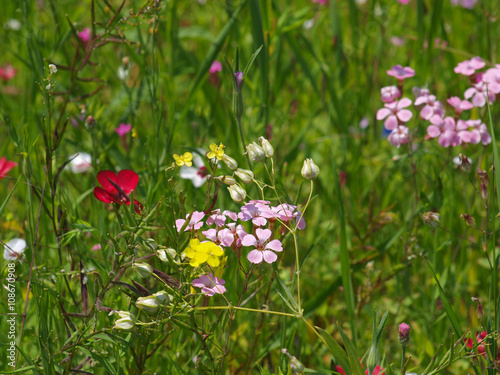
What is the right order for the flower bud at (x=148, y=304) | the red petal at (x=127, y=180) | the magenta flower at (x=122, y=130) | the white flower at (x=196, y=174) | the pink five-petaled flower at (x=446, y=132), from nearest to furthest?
the flower bud at (x=148, y=304) < the red petal at (x=127, y=180) < the pink five-petaled flower at (x=446, y=132) < the magenta flower at (x=122, y=130) < the white flower at (x=196, y=174)

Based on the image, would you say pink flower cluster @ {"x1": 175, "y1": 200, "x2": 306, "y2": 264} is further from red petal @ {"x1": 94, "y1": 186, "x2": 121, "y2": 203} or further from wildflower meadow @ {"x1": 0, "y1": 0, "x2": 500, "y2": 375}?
red petal @ {"x1": 94, "y1": 186, "x2": 121, "y2": 203}

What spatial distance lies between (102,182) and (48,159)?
0.47 feet

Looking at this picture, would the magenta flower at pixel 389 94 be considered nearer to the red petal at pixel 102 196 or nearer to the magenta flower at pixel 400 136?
the magenta flower at pixel 400 136

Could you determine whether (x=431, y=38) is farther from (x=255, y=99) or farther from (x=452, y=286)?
(x=452, y=286)

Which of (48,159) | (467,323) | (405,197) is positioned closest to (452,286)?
(467,323)

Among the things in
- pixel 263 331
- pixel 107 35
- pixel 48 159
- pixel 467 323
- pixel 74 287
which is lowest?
pixel 467 323

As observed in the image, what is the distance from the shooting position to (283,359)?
111 cm

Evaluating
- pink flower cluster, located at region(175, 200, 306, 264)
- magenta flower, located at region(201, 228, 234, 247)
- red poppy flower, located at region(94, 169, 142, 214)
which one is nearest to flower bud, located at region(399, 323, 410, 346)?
pink flower cluster, located at region(175, 200, 306, 264)

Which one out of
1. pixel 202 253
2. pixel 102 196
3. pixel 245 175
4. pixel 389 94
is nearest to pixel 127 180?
pixel 102 196

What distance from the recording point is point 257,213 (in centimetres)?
108

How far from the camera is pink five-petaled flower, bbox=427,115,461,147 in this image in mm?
1499

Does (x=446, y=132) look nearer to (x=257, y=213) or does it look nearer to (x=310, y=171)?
(x=310, y=171)

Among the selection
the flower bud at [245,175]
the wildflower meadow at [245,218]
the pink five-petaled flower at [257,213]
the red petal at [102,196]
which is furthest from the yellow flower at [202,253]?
the red petal at [102,196]

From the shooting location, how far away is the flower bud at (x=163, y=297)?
0.94 metres
